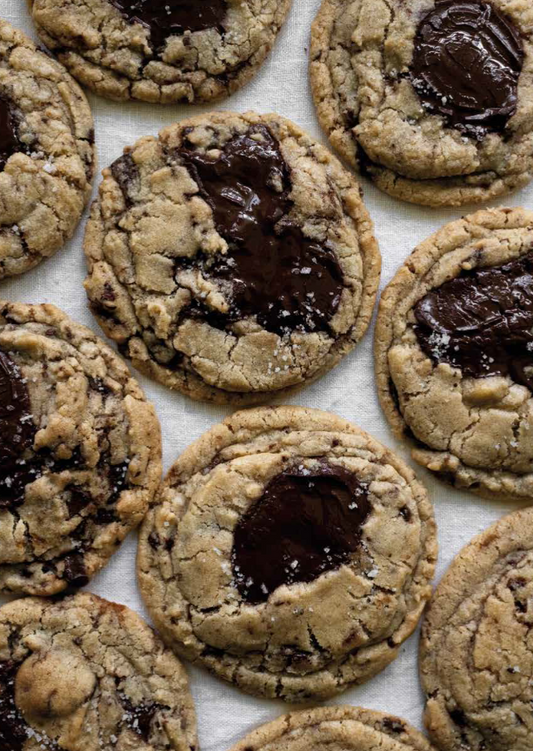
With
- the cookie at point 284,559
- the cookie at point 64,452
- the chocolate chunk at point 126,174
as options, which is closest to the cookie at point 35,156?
the chocolate chunk at point 126,174

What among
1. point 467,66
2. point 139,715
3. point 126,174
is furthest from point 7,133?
point 139,715

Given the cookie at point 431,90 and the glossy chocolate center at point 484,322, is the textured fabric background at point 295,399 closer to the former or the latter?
the cookie at point 431,90

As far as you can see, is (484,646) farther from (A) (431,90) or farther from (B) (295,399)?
(A) (431,90)

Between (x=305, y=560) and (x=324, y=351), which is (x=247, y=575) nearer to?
(x=305, y=560)

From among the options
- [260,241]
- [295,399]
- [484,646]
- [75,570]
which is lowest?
[75,570]

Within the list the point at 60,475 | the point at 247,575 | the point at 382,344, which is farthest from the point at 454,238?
the point at 60,475

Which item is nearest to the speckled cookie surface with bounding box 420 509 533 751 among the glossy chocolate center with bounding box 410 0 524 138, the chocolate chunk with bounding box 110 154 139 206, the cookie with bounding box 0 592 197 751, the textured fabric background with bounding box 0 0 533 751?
the textured fabric background with bounding box 0 0 533 751
